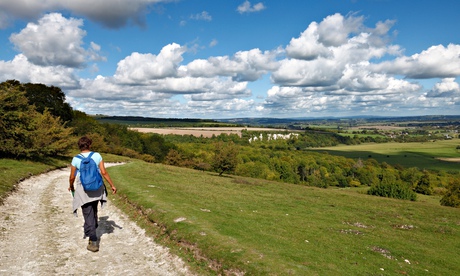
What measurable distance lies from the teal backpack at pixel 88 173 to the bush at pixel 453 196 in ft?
226

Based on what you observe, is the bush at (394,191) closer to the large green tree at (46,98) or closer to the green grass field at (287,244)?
the green grass field at (287,244)

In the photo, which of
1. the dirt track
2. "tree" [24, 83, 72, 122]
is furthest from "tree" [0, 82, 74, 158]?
"tree" [24, 83, 72, 122]

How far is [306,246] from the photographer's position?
13.0 m

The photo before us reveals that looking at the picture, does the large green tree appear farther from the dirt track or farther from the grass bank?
the grass bank

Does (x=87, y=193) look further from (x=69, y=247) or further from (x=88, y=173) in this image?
(x=69, y=247)

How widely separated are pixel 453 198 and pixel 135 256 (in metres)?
69.7

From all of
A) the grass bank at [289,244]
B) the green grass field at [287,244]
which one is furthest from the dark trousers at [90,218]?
the grass bank at [289,244]

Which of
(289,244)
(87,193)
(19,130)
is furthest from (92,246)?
(19,130)

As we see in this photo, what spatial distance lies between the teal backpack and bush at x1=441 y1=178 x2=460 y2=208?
226 ft

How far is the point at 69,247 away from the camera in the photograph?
1116 cm

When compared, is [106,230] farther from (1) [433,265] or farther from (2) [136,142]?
(2) [136,142]

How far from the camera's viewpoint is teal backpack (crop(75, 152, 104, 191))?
10453mm

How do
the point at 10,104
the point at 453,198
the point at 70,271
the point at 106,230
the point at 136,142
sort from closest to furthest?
1. the point at 70,271
2. the point at 106,230
3. the point at 10,104
4. the point at 453,198
5. the point at 136,142

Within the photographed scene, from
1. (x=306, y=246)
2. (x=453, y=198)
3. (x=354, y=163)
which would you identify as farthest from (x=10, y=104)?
(x=354, y=163)
